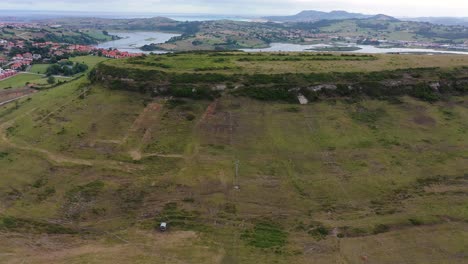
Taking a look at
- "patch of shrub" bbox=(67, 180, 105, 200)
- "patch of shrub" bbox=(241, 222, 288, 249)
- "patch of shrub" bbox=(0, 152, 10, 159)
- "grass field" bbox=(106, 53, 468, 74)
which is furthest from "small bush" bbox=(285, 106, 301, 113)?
"patch of shrub" bbox=(0, 152, 10, 159)

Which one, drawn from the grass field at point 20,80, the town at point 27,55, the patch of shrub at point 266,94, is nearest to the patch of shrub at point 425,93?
the patch of shrub at point 266,94

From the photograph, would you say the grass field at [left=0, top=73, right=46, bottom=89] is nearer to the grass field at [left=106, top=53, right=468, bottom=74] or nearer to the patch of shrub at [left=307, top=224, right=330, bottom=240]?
the grass field at [left=106, top=53, right=468, bottom=74]

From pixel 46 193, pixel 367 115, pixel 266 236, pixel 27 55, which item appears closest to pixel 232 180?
pixel 266 236

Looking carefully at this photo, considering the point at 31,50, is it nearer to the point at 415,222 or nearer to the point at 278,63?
the point at 278,63

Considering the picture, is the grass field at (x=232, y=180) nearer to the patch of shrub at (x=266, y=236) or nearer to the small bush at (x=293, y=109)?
the patch of shrub at (x=266, y=236)

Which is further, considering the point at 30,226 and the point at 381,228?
the point at 30,226

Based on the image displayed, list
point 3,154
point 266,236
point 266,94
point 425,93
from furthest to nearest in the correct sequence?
point 425,93
point 266,94
point 3,154
point 266,236

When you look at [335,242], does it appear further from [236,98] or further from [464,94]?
[464,94]

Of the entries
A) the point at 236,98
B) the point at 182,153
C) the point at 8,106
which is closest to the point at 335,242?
the point at 182,153
